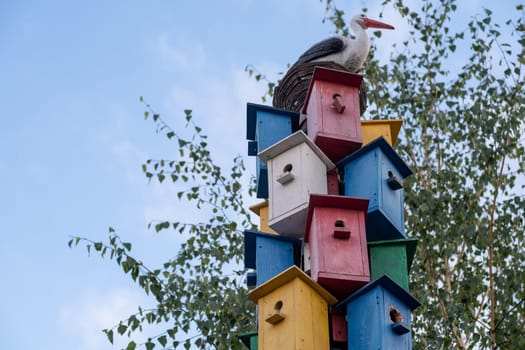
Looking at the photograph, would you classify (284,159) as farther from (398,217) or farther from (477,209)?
(477,209)

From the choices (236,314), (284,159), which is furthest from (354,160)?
(236,314)

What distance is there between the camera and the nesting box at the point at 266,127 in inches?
219

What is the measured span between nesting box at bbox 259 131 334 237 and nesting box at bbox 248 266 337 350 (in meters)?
0.45

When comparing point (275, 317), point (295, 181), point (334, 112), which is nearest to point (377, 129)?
A: point (334, 112)

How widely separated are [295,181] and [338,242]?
517 mm

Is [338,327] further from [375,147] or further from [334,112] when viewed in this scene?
[334,112]

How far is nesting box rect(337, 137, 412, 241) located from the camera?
16.6ft

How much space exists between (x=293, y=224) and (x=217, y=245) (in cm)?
271

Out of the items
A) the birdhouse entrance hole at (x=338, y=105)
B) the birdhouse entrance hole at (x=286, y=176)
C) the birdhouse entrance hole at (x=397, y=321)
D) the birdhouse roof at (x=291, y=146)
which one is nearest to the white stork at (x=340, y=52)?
the birdhouse entrance hole at (x=338, y=105)

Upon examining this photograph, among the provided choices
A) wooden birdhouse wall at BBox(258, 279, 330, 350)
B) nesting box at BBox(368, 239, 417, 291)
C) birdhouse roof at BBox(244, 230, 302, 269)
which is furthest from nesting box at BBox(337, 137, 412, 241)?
wooden birdhouse wall at BBox(258, 279, 330, 350)

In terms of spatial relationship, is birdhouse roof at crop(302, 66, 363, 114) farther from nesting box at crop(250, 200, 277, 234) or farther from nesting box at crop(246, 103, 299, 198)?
nesting box at crop(250, 200, 277, 234)

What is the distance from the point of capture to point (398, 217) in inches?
204

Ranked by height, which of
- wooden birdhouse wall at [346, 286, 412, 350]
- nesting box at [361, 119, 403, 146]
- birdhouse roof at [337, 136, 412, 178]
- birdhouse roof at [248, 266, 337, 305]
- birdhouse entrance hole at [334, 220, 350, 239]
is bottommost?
wooden birdhouse wall at [346, 286, 412, 350]

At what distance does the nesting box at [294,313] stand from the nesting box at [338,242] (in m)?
0.09
